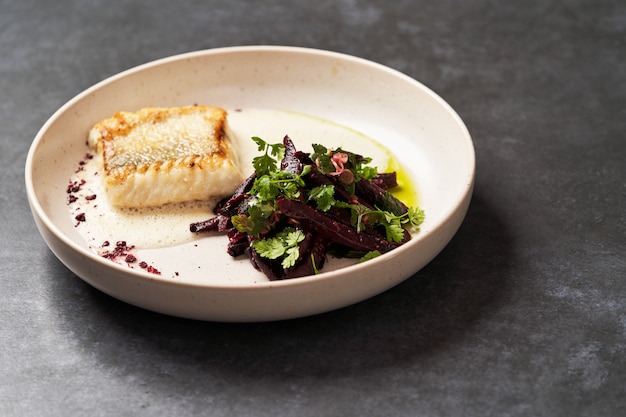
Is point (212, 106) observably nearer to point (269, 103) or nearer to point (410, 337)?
point (269, 103)

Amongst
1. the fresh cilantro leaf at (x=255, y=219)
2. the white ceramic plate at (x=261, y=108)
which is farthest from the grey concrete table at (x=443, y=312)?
the fresh cilantro leaf at (x=255, y=219)

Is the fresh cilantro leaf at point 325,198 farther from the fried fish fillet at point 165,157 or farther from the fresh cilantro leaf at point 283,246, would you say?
the fried fish fillet at point 165,157

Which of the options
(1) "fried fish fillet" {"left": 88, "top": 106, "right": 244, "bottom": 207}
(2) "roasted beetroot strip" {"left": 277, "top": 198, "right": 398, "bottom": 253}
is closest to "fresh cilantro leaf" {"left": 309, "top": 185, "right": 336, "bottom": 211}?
(2) "roasted beetroot strip" {"left": 277, "top": 198, "right": 398, "bottom": 253}

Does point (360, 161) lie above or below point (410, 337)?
above

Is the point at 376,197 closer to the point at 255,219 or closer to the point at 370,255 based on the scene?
the point at 370,255

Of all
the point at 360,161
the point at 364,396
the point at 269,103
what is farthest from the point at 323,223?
the point at 269,103

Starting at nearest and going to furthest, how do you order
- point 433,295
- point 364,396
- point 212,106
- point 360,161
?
point 364,396 < point 433,295 < point 360,161 < point 212,106
